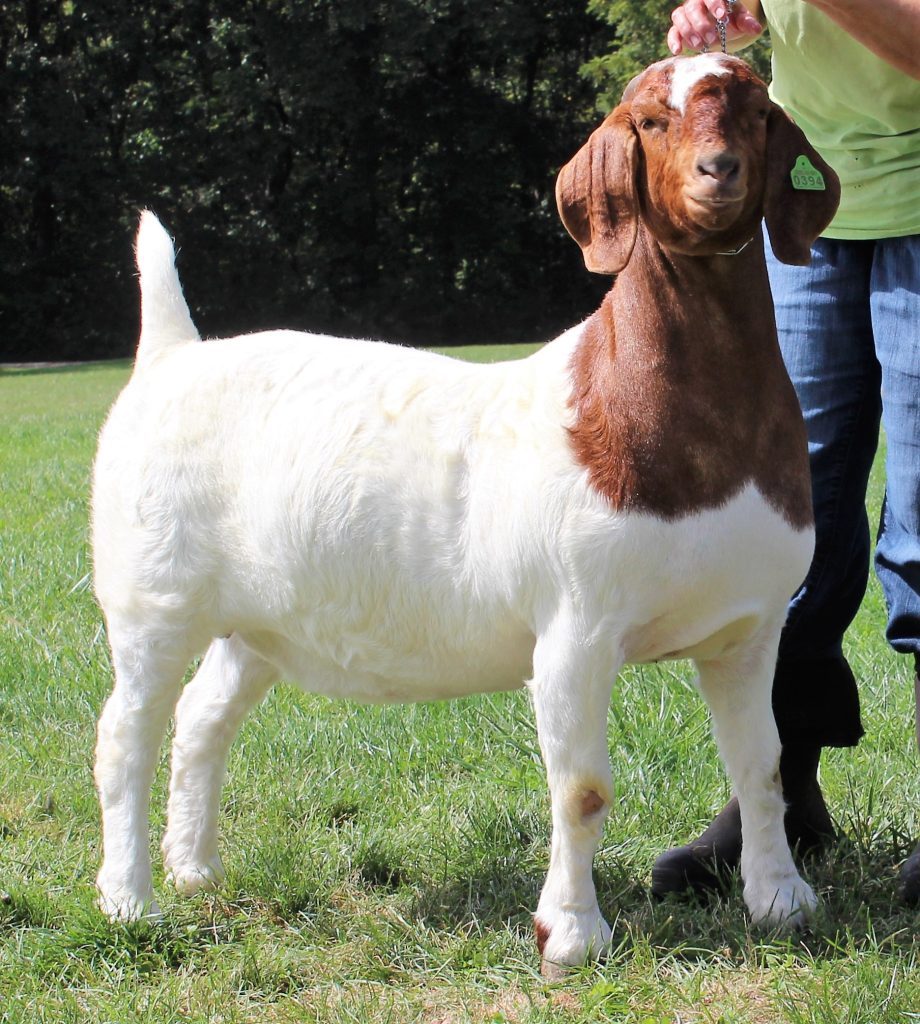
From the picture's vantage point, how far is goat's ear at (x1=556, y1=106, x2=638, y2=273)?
2467mm

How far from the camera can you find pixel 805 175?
2475 mm

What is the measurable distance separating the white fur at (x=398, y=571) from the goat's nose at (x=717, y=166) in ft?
1.81

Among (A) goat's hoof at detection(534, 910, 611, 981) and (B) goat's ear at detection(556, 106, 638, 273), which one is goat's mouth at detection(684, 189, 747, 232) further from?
(A) goat's hoof at detection(534, 910, 611, 981)

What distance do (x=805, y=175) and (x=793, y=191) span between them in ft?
0.13

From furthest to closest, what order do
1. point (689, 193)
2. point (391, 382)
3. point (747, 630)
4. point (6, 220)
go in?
point (6, 220)
point (391, 382)
point (747, 630)
point (689, 193)

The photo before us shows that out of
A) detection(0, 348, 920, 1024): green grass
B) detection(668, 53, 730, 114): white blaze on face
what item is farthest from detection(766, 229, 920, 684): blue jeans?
detection(668, 53, 730, 114): white blaze on face

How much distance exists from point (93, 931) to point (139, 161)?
30330 millimetres

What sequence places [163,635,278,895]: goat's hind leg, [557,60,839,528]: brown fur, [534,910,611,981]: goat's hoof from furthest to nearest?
[163,635,278,895]: goat's hind leg, [534,910,611,981]: goat's hoof, [557,60,839,528]: brown fur

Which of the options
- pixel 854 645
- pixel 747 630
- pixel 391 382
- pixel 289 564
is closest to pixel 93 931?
pixel 289 564

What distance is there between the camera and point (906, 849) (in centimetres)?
329

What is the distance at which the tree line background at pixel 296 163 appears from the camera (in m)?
30.2

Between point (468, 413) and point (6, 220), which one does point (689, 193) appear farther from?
Result: point (6, 220)

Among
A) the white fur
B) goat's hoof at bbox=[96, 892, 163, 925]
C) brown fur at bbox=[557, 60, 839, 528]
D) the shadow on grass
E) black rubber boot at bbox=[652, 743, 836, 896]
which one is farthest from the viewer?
the shadow on grass

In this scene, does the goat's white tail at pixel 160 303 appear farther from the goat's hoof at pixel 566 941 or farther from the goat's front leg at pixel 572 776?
the goat's hoof at pixel 566 941
